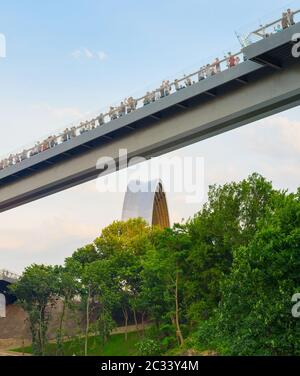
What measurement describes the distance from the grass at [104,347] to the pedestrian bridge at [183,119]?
21.7 meters

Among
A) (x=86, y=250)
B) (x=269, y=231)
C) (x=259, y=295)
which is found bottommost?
(x=259, y=295)

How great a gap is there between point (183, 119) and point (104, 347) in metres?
33.0

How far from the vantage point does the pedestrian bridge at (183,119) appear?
2366 cm

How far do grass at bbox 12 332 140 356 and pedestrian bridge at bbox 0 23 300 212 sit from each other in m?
21.7

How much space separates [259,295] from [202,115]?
842cm

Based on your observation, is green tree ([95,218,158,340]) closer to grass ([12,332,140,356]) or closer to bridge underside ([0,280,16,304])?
grass ([12,332,140,356])

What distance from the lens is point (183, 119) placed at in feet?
91.4

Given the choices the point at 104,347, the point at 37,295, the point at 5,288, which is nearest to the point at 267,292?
the point at 104,347

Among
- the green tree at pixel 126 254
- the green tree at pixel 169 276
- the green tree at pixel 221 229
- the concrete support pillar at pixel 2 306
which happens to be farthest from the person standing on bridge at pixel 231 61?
the concrete support pillar at pixel 2 306

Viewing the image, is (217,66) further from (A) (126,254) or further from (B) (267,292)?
(A) (126,254)

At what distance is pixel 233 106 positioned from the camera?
2566 centimetres

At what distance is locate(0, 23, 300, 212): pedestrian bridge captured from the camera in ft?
77.6
